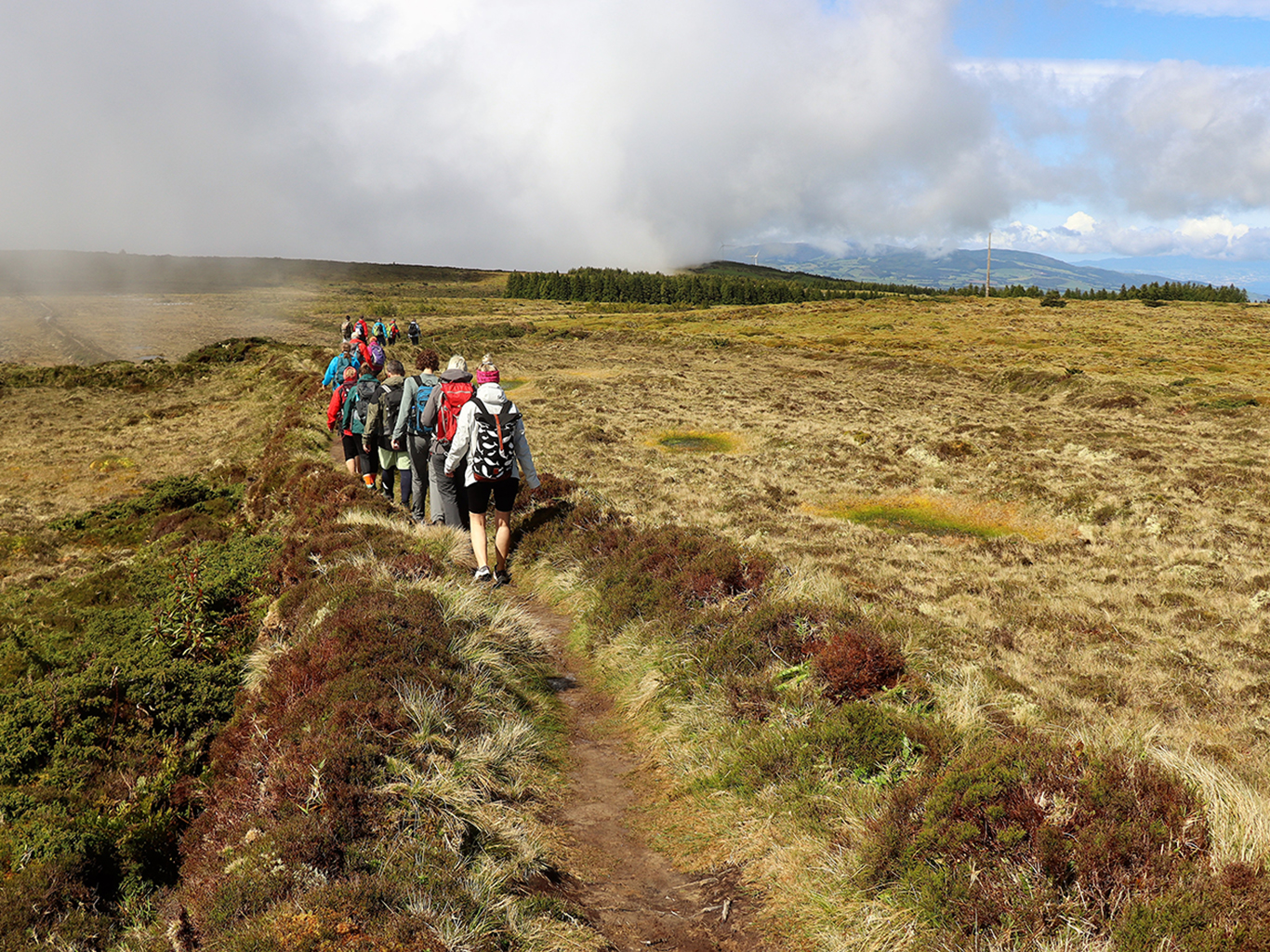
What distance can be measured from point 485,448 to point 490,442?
9 centimetres

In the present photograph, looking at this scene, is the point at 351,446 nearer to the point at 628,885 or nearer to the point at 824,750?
the point at 628,885

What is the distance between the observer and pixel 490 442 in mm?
8789

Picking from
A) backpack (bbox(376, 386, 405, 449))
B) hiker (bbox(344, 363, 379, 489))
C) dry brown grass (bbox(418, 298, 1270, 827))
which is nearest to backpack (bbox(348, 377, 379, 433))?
hiker (bbox(344, 363, 379, 489))

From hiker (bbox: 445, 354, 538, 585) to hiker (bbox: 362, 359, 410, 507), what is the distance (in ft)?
10.1

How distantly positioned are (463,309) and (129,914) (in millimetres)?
112564

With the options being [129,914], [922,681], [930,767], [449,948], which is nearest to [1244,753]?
[922,681]

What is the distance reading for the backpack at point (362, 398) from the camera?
12102mm

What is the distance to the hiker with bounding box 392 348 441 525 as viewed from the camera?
11.0 meters

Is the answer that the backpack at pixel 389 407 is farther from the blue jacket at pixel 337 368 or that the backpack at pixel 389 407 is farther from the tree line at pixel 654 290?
the tree line at pixel 654 290

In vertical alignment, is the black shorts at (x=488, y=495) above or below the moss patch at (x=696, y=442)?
above

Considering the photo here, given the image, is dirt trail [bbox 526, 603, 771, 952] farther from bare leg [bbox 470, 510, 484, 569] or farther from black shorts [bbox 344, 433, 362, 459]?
black shorts [bbox 344, 433, 362, 459]

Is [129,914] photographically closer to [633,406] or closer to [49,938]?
[49,938]

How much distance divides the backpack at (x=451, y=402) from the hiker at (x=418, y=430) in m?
0.98

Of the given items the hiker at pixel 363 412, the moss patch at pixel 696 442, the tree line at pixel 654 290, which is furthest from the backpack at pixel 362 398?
the tree line at pixel 654 290
